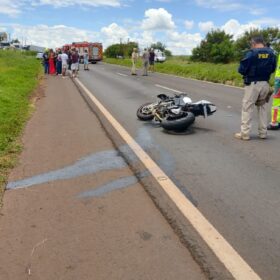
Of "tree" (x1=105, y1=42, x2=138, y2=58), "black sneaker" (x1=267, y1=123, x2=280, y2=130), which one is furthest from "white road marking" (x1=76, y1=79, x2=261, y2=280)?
"tree" (x1=105, y1=42, x2=138, y2=58)

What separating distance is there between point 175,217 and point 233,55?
258 ft

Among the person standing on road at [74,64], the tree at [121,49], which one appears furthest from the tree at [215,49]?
the person standing on road at [74,64]

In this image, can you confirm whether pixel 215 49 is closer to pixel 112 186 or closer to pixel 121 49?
pixel 121 49

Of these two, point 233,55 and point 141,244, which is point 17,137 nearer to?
point 141,244

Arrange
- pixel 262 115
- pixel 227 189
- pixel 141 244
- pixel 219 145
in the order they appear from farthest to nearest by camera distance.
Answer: pixel 262 115
pixel 219 145
pixel 227 189
pixel 141 244

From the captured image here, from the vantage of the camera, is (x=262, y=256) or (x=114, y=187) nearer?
(x=262, y=256)

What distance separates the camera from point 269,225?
4086mm

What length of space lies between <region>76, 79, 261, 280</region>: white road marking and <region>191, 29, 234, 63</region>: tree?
74912 mm

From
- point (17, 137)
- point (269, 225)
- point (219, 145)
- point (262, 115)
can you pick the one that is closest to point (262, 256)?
point (269, 225)

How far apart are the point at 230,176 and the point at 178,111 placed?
320 centimetres

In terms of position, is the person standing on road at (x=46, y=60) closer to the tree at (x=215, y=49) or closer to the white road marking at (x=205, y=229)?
the white road marking at (x=205, y=229)

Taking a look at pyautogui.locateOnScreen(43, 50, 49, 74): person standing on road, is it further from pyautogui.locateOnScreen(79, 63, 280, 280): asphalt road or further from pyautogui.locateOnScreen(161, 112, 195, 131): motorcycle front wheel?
pyautogui.locateOnScreen(161, 112, 195, 131): motorcycle front wheel

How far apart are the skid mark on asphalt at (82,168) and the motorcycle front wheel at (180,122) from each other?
1819 millimetres

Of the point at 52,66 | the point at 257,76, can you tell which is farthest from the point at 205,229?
the point at 52,66
